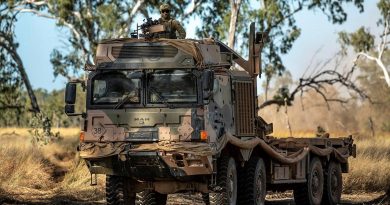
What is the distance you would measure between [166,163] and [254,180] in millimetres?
2328

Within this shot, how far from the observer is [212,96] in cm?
1463

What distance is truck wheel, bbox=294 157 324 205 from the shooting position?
18.9 metres

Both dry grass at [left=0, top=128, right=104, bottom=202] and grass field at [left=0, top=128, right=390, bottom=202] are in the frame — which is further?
grass field at [left=0, top=128, right=390, bottom=202]

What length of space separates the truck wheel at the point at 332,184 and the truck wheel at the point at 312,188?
0.32 m

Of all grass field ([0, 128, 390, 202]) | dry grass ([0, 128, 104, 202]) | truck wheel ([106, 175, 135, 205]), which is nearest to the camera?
truck wheel ([106, 175, 135, 205])

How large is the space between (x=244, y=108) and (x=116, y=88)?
269cm

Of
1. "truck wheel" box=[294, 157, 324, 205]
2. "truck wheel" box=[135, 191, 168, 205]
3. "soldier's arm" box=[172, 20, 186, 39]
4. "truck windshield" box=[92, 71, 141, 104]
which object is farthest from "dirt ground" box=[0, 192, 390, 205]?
"soldier's arm" box=[172, 20, 186, 39]

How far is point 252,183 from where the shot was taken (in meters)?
15.9

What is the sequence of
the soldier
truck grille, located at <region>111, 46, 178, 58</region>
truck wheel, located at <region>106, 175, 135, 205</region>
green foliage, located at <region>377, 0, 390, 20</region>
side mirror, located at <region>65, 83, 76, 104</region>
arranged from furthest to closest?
green foliage, located at <region>377, 0, 390, 20</region>, the soldier, truck wheel, located at <region>106, 175, 135, 205</region>, truck grille, located at <region>111, 46, 178, 58</region>, side mirror, located at <region>65, 83, 76, 104</region>

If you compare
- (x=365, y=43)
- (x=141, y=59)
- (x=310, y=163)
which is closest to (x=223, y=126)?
(x=141, y=59)

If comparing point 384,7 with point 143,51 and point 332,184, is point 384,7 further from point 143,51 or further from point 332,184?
point 143,51

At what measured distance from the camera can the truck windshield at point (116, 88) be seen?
→ 48.3 ft

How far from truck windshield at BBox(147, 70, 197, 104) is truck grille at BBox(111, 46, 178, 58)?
13.4 inches

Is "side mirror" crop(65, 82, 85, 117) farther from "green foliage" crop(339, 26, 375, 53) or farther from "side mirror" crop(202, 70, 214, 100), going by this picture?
"green foliage" crop(339, 26, 375, 53)
